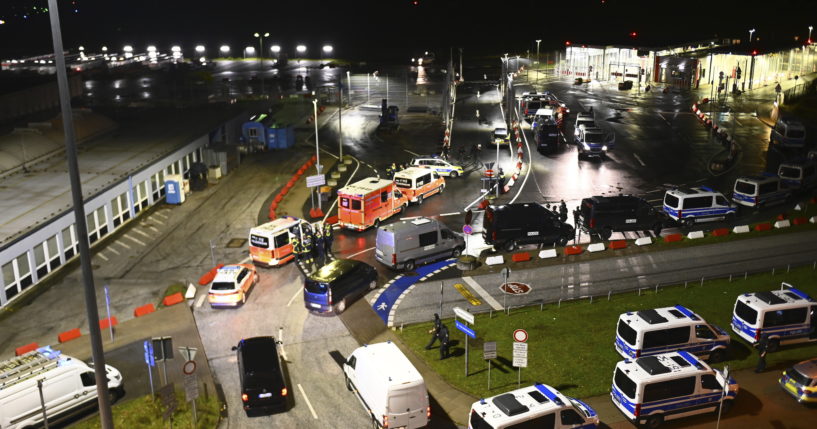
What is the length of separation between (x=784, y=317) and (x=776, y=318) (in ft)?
1.34

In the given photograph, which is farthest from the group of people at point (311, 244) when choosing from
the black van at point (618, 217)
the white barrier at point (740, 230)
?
the white barrier at point (740, 230)

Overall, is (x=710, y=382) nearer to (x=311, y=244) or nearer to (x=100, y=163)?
(x=311, y=244)

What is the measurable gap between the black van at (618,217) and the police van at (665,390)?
15.9m

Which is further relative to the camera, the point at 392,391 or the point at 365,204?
the point at 365,204

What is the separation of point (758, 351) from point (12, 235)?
33319 millimetres

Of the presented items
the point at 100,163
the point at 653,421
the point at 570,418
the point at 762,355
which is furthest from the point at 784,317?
the point at 100,163

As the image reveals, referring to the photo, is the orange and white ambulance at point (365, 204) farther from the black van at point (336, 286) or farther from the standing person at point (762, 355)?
the standing person at point (762, 355)

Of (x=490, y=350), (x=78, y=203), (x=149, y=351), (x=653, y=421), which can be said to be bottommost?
(x=653, y=421)

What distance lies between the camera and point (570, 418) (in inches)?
843

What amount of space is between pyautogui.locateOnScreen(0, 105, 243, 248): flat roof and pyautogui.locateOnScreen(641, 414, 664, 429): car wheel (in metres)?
28.7

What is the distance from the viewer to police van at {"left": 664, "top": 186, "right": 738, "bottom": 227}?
132 ft

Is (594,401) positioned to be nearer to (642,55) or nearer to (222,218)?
(222,218)

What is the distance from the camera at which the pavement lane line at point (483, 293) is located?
3162cm

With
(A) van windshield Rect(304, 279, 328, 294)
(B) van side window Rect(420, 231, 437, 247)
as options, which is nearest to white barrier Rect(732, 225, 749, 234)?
(B) van side window Rect(420, 231, 437, 247)
